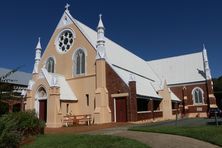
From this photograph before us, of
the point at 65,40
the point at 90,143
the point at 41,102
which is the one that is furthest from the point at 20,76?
the point at 90,143

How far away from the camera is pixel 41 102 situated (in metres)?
29.6

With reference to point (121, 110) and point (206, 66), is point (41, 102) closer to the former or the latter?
point (121, 110)

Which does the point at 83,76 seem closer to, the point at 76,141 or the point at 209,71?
the point at 76,141

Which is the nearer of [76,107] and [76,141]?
[76,141]

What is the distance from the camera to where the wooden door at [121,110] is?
88.5 ft

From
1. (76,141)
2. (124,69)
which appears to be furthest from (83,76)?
(76,141)

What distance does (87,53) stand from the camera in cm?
3072

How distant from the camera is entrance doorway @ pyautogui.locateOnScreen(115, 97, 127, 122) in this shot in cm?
2695

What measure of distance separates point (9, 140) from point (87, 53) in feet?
66.3

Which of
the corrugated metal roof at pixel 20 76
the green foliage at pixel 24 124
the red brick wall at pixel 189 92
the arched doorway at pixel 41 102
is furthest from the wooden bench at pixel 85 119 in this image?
the corrugated metal roof at pixel 20 76

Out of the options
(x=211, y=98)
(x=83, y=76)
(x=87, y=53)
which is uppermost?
(x=87, y=53)

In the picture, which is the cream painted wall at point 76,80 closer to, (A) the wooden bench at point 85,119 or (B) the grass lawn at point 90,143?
(A) the wooden bench at point 85,119

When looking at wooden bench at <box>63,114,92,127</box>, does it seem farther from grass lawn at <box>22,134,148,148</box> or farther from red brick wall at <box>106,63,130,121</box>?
grass lawn at <box>22,134,148,148</box>

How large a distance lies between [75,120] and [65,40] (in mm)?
11785
